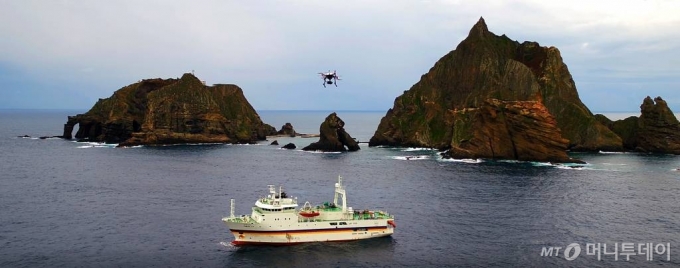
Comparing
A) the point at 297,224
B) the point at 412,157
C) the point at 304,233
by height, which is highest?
the point at 412,157

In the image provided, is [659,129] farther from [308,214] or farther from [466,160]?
[308,214]

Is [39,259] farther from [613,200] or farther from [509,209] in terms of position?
[613,200]

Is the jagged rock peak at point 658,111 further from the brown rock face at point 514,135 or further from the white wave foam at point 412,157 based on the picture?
the white wave foam at point 412,157

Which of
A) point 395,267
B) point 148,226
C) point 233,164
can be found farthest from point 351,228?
point 233,164

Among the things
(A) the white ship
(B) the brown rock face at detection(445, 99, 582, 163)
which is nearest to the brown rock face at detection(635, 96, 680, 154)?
(B) the brown rock face at detection(445, 99, 582, 163)

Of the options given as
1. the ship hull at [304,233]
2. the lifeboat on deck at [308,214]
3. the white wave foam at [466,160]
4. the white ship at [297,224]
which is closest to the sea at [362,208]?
the ship hull at [304,233]

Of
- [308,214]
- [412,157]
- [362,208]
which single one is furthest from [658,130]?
[308,214]

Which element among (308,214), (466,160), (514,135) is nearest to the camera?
(308,214)

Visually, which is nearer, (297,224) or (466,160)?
(297,224)
